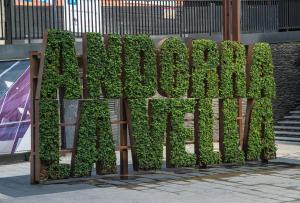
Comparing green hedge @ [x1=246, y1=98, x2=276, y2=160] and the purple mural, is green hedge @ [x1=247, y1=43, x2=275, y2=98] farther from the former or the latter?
the purple mural

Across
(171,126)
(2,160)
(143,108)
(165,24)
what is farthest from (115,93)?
(165,24)

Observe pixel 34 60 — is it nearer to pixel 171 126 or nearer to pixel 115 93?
pixel 115 93

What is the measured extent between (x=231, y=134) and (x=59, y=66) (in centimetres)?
452

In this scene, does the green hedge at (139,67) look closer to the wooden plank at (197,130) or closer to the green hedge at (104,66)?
the green hedge at (104,66)

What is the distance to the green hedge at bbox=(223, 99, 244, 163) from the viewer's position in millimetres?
13672

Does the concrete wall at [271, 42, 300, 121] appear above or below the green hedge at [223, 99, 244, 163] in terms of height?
above

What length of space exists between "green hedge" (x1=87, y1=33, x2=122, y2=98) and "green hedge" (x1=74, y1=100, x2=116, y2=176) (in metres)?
0.26

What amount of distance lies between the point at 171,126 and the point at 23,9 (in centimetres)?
547

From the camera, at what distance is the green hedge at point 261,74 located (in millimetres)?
14031

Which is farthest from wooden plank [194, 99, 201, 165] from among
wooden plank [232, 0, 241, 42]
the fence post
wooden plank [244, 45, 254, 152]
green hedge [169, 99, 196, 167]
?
the fence post

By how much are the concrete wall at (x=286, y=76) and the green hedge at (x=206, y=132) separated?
862 centimetres

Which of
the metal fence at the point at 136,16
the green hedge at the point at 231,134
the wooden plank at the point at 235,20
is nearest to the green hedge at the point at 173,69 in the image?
the green hedge at the point at 231,134

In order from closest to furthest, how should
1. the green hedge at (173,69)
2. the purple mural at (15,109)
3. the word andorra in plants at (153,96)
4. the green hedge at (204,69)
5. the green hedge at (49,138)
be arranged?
the green hedge at (49,138), the word andorra in plants at (153,96), the green hedge at (173,69), the green hedge at (204,69), the purple mural at (15,109)

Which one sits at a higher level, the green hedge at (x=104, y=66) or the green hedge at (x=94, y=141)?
the green hedge at (x=104, y=66)
